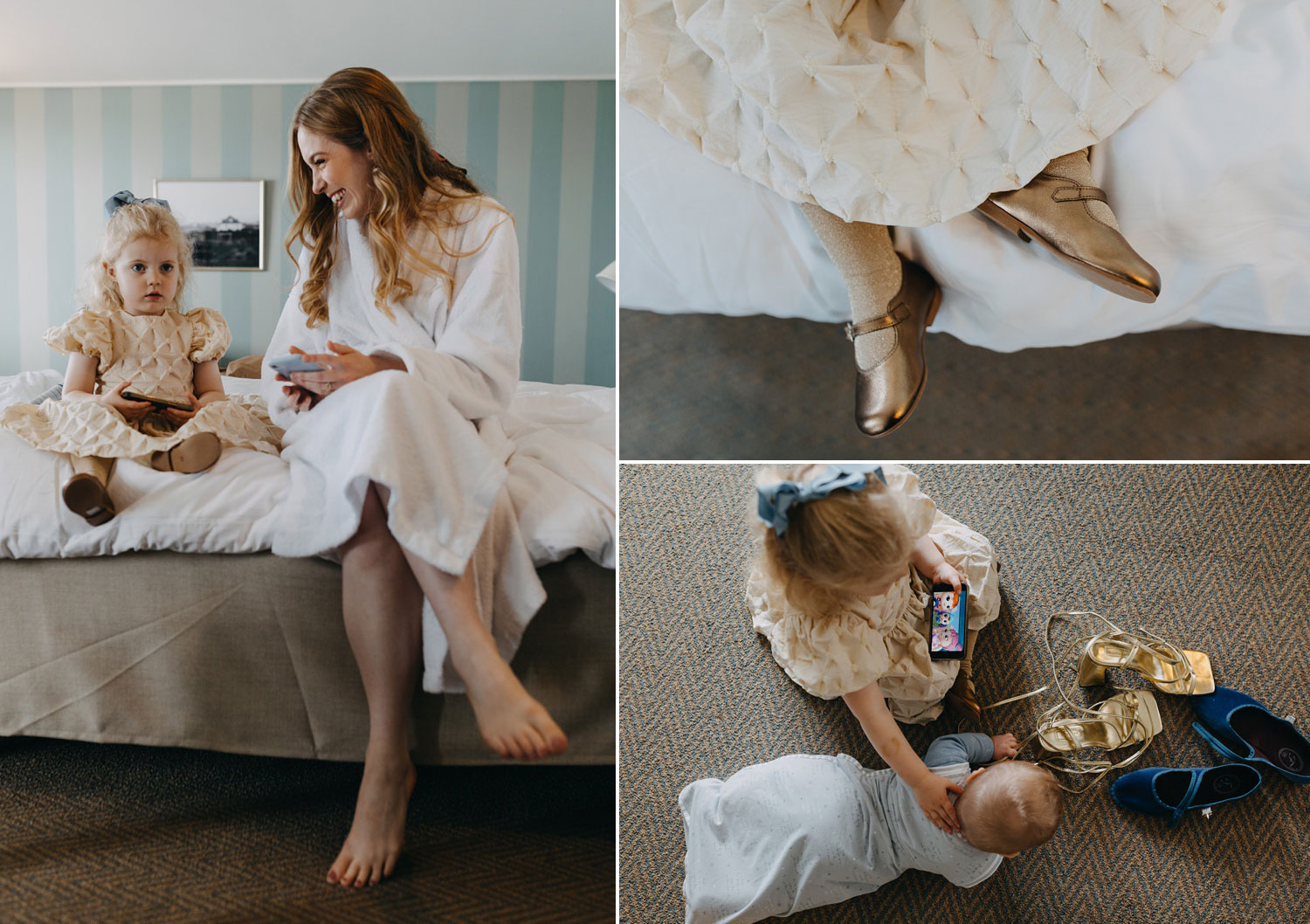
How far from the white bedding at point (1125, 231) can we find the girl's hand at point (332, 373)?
1.02ft

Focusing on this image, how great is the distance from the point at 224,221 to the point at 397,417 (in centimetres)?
23

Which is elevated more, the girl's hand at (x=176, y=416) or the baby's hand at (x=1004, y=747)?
the girl's hand at (x=176, y=416)

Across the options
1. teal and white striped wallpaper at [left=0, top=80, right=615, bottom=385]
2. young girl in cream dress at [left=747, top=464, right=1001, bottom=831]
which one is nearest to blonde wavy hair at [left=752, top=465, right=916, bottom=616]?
young girl in cream dress at [left=747, top=464, right=1001, bottom=831]

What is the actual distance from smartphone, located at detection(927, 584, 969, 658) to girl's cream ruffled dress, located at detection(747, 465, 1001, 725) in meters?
0.01

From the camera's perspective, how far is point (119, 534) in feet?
2.23

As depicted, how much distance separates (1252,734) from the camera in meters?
1.23

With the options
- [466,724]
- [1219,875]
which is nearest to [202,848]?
[466,724]

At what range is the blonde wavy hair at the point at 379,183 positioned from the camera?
0.68 meters

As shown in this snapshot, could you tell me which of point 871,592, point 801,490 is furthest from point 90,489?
point 871,592

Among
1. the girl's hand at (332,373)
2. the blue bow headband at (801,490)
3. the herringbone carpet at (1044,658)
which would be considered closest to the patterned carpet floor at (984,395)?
the blue bow headband at (801,490)

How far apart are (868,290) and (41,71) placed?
0.79 metres

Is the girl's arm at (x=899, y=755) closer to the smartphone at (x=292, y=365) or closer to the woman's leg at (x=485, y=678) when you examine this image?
the woman's leg at (x=485, y=678)

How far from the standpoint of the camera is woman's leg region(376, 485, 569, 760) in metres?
0.69

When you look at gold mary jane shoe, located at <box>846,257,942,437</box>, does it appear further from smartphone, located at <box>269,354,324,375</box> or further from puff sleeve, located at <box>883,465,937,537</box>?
smartphone, located at <box>269,354,324,375</box>
